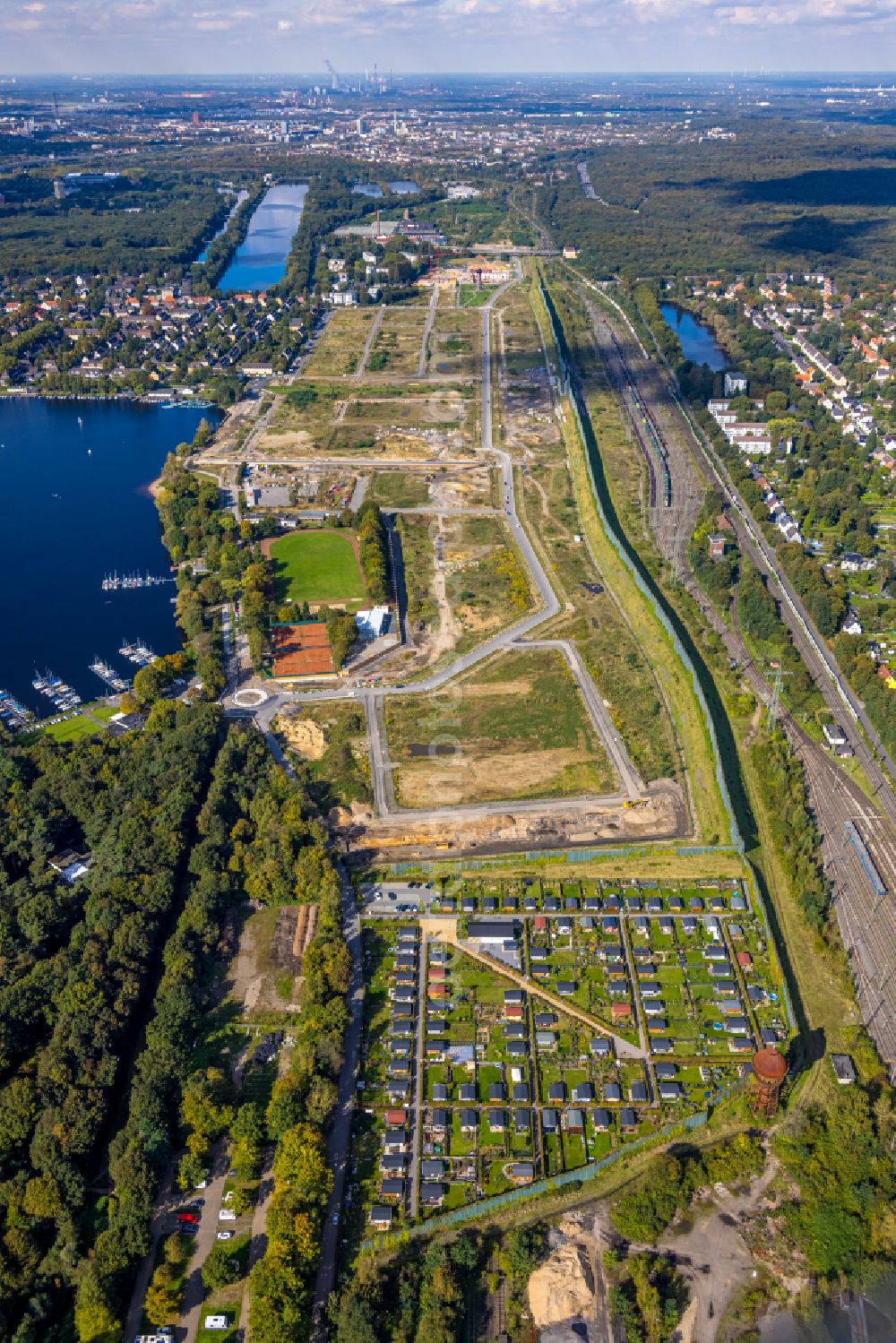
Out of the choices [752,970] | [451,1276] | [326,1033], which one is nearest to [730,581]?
[752,970]

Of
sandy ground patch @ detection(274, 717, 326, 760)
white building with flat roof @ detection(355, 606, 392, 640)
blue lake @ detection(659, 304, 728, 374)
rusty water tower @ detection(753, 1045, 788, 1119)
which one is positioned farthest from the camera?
blue lake @ detection(659, 304, 728, 374)

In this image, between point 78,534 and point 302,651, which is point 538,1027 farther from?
point 78,534

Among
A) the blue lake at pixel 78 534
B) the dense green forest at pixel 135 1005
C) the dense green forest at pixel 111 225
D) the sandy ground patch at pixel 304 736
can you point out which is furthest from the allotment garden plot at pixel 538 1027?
the dense green forest at pixel 111 225

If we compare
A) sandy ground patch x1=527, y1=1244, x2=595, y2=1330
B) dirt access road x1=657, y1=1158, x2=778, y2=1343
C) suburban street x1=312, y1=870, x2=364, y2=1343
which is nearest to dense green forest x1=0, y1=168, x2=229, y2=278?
suburban street x1=312, y1=870, x2=364, y2=1343

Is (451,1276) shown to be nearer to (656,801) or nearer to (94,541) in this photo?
(656,801)

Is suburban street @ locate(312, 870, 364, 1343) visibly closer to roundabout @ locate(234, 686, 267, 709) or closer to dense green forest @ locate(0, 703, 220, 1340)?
dense green forest @ locate(0, 703, 220, 1340)

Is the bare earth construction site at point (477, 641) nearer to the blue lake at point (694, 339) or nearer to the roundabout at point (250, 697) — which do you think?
the roundabout at point (250, 697)

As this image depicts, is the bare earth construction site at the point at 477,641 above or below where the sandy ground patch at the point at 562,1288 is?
above
